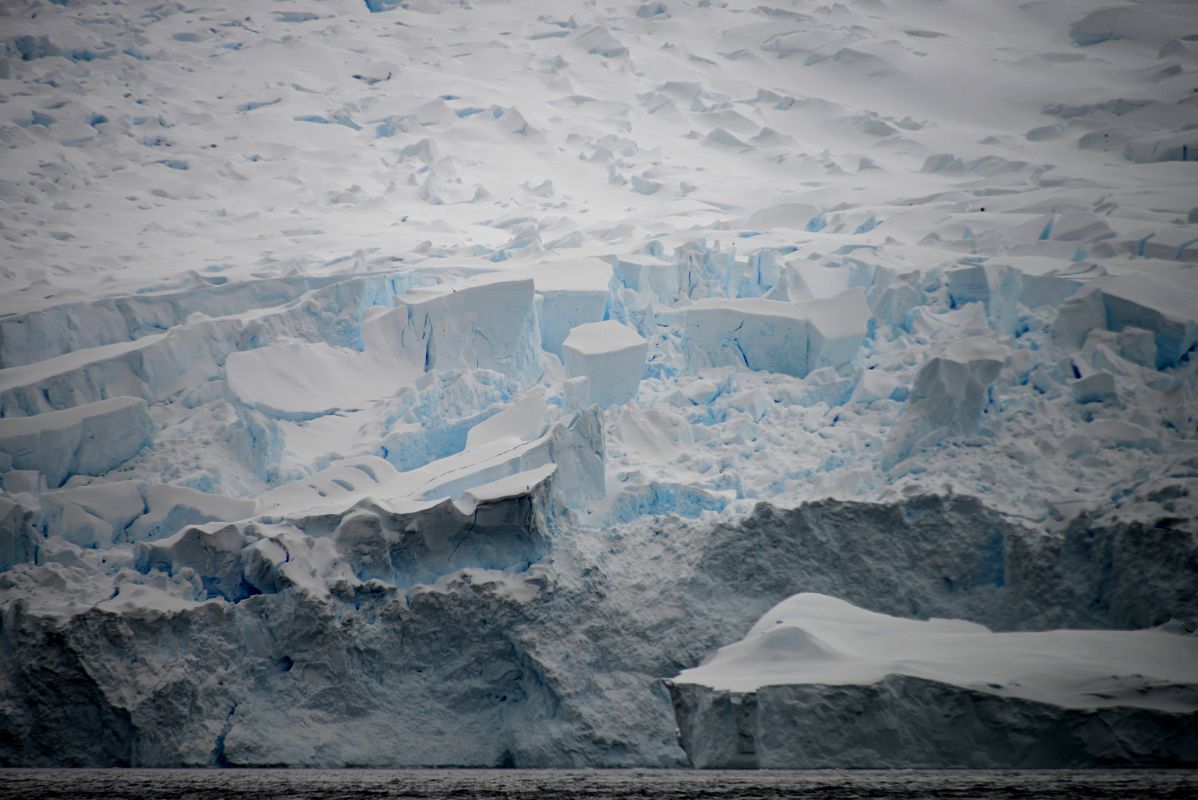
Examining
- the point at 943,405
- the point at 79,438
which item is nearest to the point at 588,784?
the point at 943,405

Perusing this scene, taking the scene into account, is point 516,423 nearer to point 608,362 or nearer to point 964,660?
point 608,362

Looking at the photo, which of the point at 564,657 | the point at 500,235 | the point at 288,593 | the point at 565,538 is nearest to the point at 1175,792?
the point at 564,657

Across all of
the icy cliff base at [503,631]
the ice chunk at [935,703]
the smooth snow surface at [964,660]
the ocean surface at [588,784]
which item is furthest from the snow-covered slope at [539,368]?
the ice chunk at [935,703]

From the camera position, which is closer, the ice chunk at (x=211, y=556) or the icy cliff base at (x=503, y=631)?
the icy cliff base at (x=503, y=631)

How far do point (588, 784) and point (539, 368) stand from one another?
4.72 meters

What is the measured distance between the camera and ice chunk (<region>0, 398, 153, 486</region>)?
6.36 meters

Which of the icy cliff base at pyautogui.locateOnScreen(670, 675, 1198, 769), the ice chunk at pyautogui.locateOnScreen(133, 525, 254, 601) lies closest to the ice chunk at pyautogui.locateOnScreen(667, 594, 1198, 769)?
the icy cliff base at pyautogui.locateOnScreen(670, 675, 1198, 769)

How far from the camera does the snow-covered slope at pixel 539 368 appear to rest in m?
4.45

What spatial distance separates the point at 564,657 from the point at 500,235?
22.9ft

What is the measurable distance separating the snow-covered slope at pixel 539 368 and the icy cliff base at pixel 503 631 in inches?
0.7

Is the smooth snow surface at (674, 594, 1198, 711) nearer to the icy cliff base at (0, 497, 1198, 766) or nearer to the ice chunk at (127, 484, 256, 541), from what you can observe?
the icy cliff base at (0, 497, 1198, 766)

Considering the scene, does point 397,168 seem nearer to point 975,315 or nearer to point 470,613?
point 975,315

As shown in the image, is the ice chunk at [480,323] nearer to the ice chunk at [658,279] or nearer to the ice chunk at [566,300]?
the ice chunk at [566,300]

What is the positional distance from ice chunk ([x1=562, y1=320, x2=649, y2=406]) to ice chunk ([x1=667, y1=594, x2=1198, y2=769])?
3.70m
